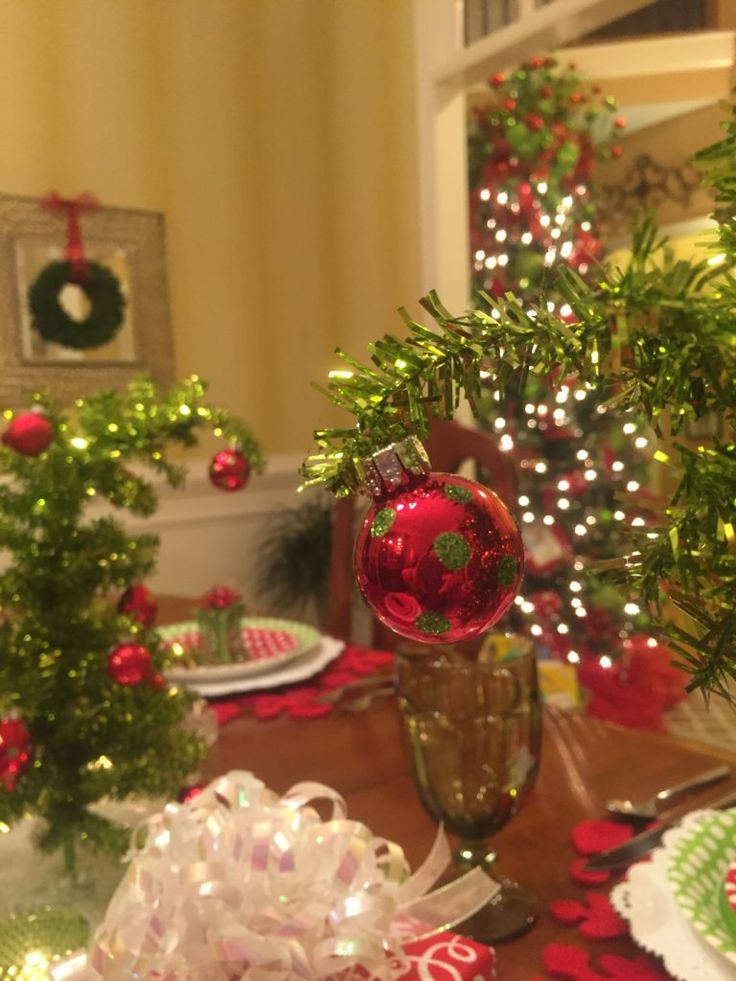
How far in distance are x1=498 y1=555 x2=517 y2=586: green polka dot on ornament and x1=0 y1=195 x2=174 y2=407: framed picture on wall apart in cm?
210

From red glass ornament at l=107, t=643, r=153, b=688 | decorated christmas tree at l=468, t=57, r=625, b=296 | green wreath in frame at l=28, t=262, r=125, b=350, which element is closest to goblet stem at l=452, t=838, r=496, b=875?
red glass ornament at l=107, t=643, r=153, b=688

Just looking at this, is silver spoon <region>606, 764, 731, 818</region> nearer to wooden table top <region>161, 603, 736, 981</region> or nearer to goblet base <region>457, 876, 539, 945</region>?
wooden table top <region>161, 603, 736, 981</region>

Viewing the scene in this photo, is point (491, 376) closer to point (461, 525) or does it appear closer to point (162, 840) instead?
point (461, 525)

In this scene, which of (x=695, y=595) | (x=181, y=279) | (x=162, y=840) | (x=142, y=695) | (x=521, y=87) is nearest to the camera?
(x=695, y=595)

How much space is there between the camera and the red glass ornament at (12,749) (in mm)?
491

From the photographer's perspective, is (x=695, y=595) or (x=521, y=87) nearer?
(x=695, y=595)

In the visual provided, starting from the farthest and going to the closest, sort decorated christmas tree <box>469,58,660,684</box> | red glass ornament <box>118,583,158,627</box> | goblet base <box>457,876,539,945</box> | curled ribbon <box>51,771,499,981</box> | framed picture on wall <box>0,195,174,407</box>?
1. decorated christmas tree <box>469,58,660,684</box>
2. framed picture on wall <box>0,195,174,407</box>
3. red glass ornament <box>118,583,158,627</box>
4. goblet base <box>457,876,539,945</box>
5. curled ribbon <box>51,771,499,981</box>

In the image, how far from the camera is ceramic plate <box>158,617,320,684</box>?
0.95 m

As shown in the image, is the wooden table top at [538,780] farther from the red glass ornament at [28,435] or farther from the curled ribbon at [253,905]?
the red glass ornament at [28,435]

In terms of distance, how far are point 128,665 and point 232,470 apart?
7.3 inches

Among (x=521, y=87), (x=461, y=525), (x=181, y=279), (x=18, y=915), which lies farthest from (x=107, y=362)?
(x=461, y=525)

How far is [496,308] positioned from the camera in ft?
0.95

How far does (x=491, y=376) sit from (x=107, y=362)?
7.36ft

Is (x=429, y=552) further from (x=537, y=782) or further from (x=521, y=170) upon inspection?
(x=521, y=170)
